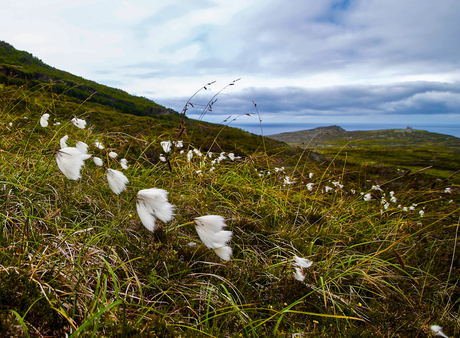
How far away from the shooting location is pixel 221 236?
1.60 metres

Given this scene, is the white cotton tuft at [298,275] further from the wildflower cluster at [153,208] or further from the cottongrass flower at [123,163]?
the cottongrass flower at [123,163]

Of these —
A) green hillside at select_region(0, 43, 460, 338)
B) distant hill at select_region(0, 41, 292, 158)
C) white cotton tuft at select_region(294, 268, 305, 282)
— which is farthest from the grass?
distant hill at select_region(0, 41, 292, 158)

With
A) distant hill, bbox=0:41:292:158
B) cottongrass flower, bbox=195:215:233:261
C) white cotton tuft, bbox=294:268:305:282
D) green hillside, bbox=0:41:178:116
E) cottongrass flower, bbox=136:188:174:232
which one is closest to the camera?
cottongrass flower, bbox=136:188:174:232

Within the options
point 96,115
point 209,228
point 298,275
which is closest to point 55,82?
point 209,228

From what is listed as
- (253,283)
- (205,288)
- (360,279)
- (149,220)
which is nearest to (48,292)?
(149,220)

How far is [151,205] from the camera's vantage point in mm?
1389

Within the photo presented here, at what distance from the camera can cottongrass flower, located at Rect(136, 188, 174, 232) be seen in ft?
4.55

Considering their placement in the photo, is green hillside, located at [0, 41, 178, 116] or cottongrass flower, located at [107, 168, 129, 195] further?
green hillside, located at [0, 41, 178, 116]

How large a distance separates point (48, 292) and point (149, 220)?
808mm

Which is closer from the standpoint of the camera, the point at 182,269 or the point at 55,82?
the point at 182,269

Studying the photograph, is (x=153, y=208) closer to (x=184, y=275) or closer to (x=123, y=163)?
(x=184, y=275)

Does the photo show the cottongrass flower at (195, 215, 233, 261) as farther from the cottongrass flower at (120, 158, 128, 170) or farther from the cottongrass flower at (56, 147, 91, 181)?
the cottongrass flower at (120, 158, 128, 170)

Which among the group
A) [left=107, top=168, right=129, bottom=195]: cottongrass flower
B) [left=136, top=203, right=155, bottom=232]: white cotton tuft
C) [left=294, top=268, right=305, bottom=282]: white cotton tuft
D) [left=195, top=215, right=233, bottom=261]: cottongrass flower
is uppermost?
[left=107, top=168, right=129, bottom=195]: cottongrass flower

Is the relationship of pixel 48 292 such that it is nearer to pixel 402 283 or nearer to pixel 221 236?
pixel 221 236
